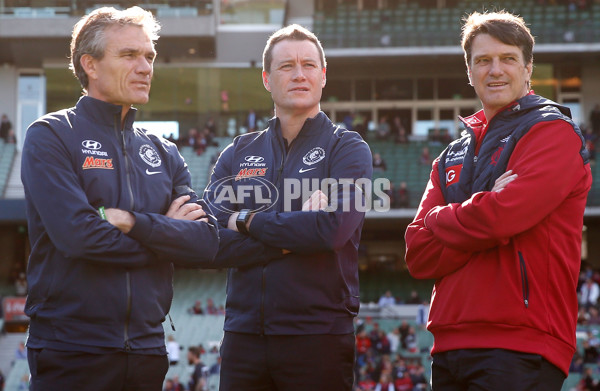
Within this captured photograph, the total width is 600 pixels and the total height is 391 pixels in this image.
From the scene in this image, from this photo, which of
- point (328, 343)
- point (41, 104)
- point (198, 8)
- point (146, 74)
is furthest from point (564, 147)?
point (41, 104)

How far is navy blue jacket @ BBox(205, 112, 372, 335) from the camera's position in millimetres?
3689

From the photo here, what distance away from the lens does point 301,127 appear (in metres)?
4.12

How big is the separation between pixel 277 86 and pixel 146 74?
0.73 metres

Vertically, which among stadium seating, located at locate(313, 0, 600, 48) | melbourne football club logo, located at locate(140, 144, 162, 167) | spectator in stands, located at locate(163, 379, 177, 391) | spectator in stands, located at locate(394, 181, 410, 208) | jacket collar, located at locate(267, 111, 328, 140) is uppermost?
stadium seating, located at locate(313, 0, 600, 48)

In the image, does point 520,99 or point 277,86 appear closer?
point 520,99

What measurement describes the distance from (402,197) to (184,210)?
19.1 m

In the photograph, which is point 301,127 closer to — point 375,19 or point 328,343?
point 328,343

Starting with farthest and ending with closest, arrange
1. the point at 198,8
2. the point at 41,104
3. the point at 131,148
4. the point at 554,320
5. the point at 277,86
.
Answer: the point at 41,104 < the point at 198,8 < the point at 277,86 < the point at 131,148 < the point at 554,320

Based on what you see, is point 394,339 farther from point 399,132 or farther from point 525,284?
point 525,284

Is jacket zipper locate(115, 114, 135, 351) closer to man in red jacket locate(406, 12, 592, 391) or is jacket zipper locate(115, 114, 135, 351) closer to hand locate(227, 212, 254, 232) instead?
hand locate(227, 212, 254, 232)

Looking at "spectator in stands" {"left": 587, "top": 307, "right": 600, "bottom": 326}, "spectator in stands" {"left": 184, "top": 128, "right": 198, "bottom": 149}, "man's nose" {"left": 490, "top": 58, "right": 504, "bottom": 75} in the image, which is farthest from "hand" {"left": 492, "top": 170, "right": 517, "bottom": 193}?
"spectator in stands" {"left": 184, "top": 128, "right": 198, "bottom": 149}

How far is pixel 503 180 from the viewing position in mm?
3387

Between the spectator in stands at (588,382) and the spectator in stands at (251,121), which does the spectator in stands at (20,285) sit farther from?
the spectator in stands at (588,382)

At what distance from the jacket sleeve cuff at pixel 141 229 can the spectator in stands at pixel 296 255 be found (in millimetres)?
567
